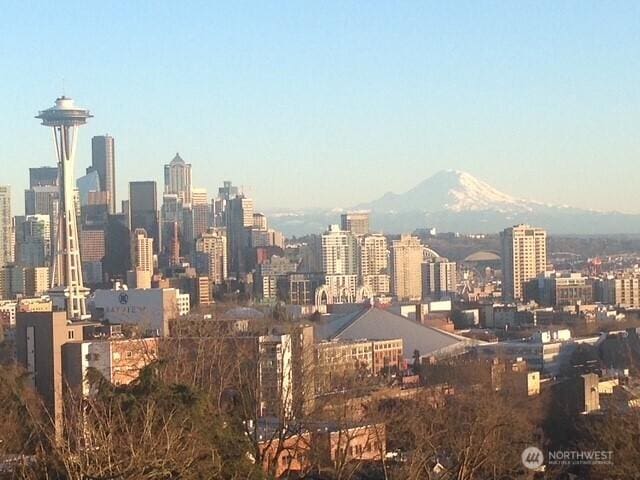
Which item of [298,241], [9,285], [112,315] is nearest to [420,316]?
[112,315]

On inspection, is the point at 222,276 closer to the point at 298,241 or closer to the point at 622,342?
the point at 298,241

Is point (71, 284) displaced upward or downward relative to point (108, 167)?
downward

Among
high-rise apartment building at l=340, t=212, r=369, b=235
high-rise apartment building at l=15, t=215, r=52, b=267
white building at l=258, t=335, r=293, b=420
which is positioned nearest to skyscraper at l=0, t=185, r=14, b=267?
high-rise apartment building at l=15, t=215, r=52, b=267

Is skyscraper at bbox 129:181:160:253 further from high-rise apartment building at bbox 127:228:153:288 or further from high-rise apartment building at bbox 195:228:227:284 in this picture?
high-rise apartment building at bbox 195:228:227:284

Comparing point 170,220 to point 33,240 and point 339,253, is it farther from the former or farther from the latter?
point 339,253

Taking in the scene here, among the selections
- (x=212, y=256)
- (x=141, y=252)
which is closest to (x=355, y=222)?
(x=212, y=256)

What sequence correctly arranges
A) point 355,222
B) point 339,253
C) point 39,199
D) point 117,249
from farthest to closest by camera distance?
point 355,222
point 39,199
point 339,253
point 117,249
